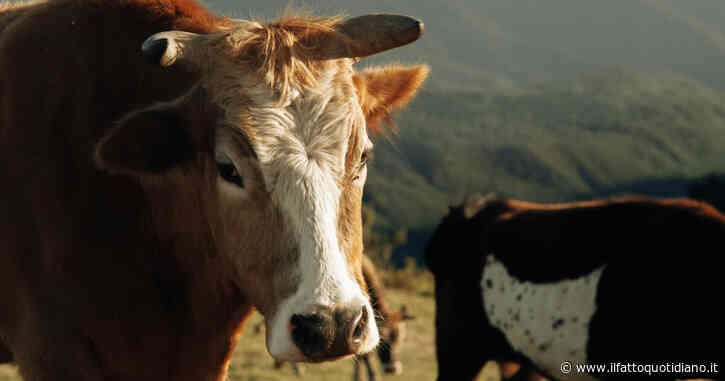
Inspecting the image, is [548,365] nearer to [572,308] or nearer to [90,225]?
[572,308]

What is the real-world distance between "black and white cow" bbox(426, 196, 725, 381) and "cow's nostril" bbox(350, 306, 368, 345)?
12.3 ft

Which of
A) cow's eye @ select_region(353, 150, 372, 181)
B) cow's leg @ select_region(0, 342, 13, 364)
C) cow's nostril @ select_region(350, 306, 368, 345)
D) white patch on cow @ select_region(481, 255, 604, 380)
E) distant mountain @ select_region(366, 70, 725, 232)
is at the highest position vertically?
cow's eye @ select_region(353, 150, 372, 181)

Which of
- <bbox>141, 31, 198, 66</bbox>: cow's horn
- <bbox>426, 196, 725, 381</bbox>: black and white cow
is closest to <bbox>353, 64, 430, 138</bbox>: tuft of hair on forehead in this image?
<bbox>141, 31, 198, 66</bbox>: cow's horn

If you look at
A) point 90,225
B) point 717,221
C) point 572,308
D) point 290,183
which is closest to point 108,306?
point 90,225

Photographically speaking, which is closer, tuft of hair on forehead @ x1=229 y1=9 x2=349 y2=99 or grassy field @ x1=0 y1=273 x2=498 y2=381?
tuft of hair on forehead @ x1=229 y1=9 x2=349 y2=99

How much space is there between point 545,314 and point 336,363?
729 centimetres

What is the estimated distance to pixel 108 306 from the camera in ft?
8.83

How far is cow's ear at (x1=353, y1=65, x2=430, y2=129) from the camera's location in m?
3.05

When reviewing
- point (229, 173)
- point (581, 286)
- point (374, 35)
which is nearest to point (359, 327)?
point (229, 173)

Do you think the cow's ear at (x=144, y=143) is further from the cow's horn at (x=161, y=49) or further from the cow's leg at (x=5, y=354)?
the cow's leg at (x=5, y=354)

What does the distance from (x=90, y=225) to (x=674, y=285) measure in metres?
4.31

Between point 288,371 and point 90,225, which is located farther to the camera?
point 288,371

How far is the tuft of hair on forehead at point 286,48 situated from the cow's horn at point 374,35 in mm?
39

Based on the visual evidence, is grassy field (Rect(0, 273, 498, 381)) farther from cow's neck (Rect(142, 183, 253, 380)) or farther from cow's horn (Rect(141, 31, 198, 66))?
cow's horn (Rect(141, 31, 198, 66))
